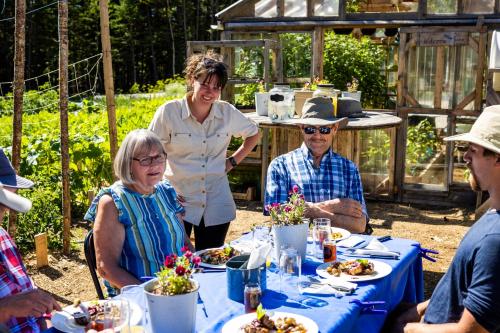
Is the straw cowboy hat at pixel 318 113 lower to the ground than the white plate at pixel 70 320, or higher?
higher

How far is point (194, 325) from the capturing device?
6.00 feet

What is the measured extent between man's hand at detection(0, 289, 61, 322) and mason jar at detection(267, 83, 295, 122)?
3634mm

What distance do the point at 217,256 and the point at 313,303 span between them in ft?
2.03

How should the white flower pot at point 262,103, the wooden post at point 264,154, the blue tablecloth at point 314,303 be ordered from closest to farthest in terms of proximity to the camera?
the blue tablecloth at point 314,303, the white flower pot at point 262,103, the wooden post at point 264,154

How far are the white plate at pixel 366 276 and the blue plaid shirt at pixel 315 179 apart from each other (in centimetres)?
93

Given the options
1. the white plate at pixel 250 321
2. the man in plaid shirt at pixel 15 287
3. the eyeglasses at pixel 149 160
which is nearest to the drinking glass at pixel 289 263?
the white plate at pixel 250 321

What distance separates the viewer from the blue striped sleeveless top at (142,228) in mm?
2539

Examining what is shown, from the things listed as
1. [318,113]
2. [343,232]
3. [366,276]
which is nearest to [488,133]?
[366,276]

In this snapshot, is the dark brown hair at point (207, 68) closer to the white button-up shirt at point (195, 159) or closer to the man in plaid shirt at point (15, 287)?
the white button-up shirt at point (195, 159)

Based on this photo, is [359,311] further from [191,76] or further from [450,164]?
[450,164]

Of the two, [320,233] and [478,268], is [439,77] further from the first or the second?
[478,268]

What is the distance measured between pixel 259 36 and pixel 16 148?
459cm

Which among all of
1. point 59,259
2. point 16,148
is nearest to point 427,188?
point 59,259

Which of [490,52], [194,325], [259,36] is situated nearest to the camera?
[194,325]
